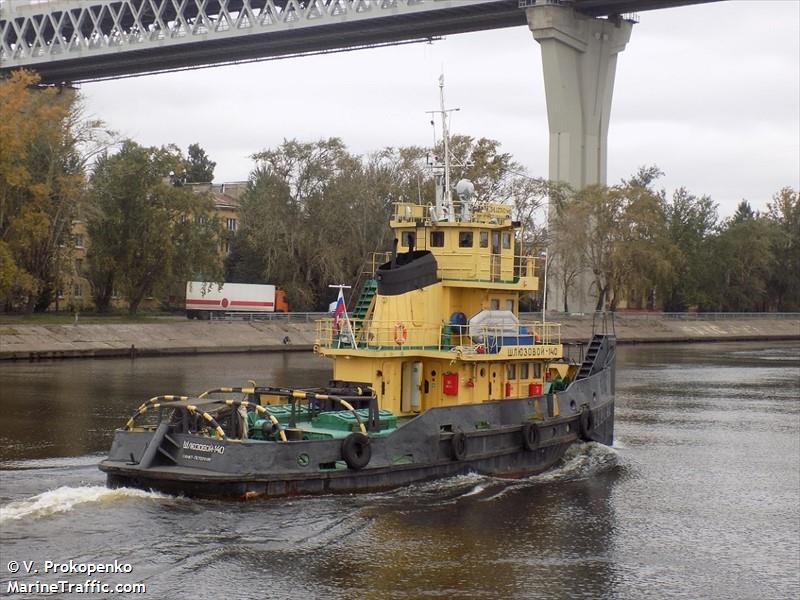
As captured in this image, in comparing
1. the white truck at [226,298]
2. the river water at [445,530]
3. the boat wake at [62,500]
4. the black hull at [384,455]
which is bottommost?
the river water at [445,530]

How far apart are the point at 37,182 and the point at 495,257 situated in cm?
4155

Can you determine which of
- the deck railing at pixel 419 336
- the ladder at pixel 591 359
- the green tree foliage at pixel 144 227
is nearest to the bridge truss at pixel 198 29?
the green tree foliage at pixel 144 227

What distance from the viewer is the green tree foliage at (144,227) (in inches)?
2638

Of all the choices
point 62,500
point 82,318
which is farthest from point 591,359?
point 82,318

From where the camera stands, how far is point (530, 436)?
26516 mm

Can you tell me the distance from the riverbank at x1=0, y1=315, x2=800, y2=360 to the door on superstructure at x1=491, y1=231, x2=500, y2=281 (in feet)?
112

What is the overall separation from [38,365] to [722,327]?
5970 centimetres

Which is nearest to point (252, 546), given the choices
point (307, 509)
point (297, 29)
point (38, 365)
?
point (307, 509)

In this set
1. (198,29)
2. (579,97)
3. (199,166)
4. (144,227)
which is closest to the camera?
(144,227)

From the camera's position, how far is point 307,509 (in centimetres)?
2169

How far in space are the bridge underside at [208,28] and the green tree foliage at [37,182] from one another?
27.2 meters

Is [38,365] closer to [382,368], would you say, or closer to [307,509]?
[382,368]

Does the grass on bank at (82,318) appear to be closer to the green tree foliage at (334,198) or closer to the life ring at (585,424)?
the green tree foliage at (334,198)

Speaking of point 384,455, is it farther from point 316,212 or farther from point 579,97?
point 579,97
